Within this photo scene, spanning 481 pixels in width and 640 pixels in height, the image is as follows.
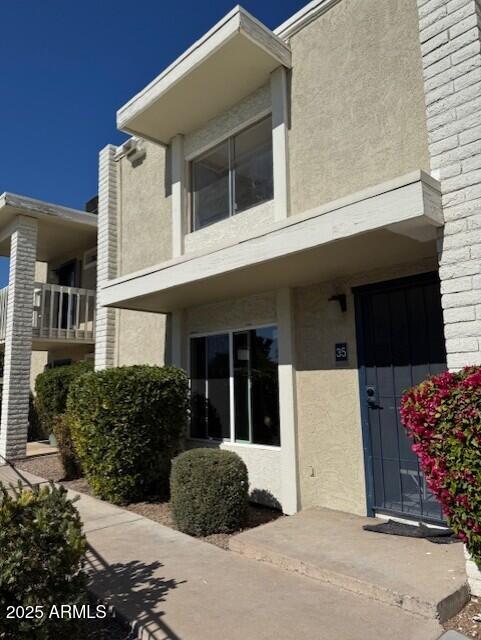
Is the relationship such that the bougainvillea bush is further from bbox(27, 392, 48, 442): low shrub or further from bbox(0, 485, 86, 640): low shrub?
bbox(27, 392, 48, 442): low shrub

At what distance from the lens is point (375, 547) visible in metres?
4.41

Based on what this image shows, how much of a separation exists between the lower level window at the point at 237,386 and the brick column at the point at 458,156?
3.13m

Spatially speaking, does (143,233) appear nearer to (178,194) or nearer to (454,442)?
(178,194)

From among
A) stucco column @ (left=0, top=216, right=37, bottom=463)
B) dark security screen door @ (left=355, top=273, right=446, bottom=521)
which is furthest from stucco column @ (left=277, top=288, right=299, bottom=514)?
stucco column @ (left=0, top=216, right=37, bottom=463)

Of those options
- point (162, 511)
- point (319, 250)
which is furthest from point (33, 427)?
point (319, 250)

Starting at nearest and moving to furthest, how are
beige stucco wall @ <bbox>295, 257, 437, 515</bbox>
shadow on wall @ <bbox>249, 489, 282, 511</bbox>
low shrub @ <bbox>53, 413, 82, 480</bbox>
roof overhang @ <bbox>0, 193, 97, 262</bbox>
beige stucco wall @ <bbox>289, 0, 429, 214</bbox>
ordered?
1. beige stucco wall @ <bbox>289, 0, 429, 214</bbox>
2. beige stucco wall @ <bbox>295, 257, 437, 515</bbox>
3. shadow on wall @ <bbox>249, 489, 282, 511</bbox>
4. low shrub @ <bbox>53, 413, 82, 480</bbox>
5. roof overhang @ <bbox>0, 193, 97, 262</bbox>

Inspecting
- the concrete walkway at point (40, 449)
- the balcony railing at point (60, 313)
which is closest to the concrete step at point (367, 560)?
the concrete walkway at point (40, 449)

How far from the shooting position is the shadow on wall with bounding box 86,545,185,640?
10.9 ft

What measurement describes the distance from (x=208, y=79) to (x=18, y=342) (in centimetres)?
800

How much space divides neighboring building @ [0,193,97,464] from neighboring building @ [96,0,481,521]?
4792mm

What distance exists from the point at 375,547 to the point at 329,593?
34.3 inches

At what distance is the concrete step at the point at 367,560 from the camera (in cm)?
344

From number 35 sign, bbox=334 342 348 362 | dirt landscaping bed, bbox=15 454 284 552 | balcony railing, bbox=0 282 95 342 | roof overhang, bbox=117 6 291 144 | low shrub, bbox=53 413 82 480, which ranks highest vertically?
roof overhang, bbox=117 6 291 144

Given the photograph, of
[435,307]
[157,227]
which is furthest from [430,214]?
[157,227]
